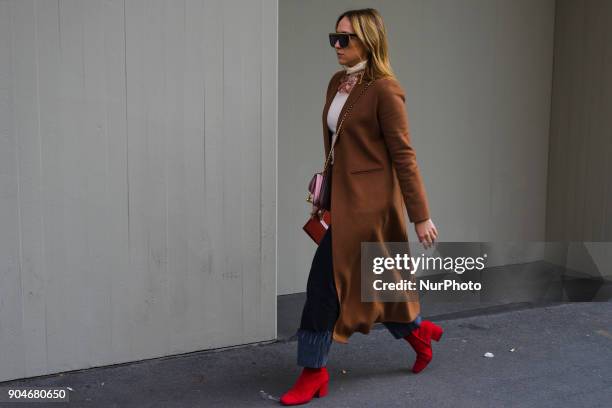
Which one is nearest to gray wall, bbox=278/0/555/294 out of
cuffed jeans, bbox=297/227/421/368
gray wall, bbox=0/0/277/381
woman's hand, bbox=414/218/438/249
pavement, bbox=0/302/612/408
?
gray wall, bbox=0/0/277/381

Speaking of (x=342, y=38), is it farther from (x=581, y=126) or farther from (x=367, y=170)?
(x=581, y=126)

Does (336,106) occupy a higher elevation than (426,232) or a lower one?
higher

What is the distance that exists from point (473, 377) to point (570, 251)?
301 cm

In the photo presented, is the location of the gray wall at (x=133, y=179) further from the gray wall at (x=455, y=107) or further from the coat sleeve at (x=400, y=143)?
the coat sleeve at (x=400, y=143)

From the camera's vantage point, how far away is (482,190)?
7.03 meters

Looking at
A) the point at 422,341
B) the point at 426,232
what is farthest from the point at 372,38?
the point at 422,341

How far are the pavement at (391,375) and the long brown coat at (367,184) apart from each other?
0.49m

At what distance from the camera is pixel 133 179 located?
181 inches

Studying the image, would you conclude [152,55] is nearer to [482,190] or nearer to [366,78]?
[366,78]

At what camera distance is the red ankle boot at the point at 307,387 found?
13.7 ft

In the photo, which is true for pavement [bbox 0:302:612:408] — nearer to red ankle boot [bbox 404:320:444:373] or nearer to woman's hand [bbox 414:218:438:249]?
red ankle boot [bbox 404:320:444:373]

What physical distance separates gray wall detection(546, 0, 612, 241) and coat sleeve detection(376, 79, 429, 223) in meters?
3.33

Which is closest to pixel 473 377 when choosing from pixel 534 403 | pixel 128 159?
pixel 534 403

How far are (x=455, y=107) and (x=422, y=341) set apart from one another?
276 cm
